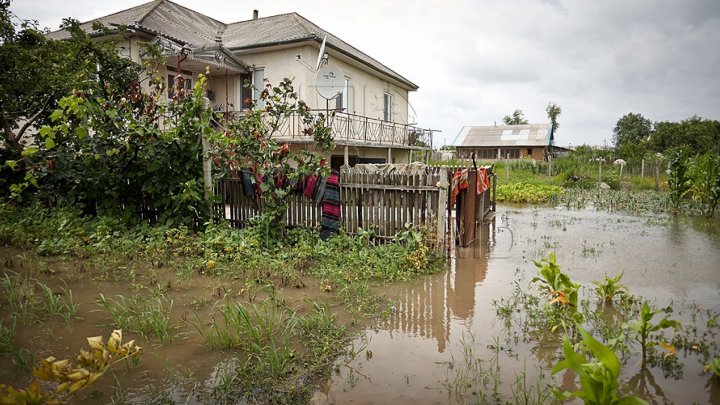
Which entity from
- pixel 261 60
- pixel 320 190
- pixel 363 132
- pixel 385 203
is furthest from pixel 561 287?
pixel 261 60

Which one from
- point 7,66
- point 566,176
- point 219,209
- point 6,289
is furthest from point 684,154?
point 7,66

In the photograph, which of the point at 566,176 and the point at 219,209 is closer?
the point at 219,209

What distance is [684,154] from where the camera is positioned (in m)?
13.3

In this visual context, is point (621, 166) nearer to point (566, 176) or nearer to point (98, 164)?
point (566, 176)

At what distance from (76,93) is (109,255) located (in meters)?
2.62

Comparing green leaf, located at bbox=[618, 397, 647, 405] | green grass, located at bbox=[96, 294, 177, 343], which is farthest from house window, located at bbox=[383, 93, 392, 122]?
green leaf, located at bbox=[618, 397, 647, 405]

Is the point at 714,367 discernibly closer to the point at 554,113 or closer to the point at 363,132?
the point at 363,132

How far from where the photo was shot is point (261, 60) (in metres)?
15.4

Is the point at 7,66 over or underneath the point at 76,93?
over

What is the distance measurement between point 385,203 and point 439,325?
310 centimetres

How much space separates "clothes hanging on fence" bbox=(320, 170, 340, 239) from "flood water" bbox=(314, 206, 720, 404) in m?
2.14

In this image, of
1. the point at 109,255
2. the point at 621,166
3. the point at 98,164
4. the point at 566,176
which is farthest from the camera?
the point at 621,166

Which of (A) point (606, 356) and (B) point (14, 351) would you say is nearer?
(A) point (606, 356)

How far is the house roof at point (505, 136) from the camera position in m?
42.8
